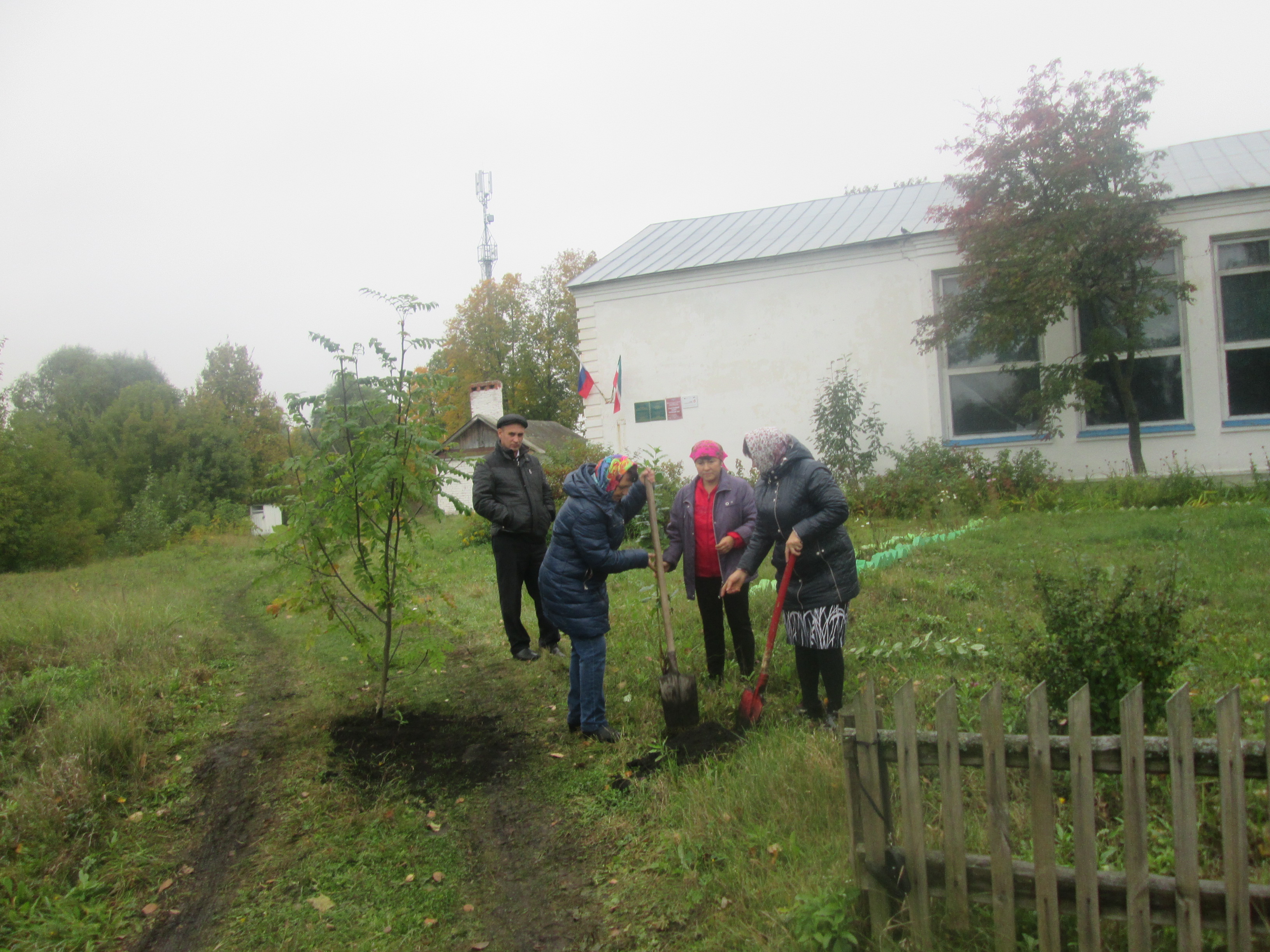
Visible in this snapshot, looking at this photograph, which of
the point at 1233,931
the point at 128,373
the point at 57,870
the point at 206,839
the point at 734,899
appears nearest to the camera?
the point at 1233,931

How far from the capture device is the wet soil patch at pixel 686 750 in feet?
14.5

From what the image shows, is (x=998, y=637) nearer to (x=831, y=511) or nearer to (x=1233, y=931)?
(x=831, y=511)

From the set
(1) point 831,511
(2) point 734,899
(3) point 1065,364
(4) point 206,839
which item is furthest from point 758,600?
→ (3) point 1065,364

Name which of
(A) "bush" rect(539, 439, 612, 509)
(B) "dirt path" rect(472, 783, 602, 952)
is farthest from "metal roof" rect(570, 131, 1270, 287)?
(B) "dirt path" rect(472, 783, 602, 952)

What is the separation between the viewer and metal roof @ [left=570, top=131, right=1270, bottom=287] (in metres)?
13.4

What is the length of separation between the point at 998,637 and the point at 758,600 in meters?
2.03

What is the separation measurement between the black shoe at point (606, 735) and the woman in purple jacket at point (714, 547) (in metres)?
0.87

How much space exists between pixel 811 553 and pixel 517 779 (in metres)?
2.13

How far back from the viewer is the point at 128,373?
2061 inches

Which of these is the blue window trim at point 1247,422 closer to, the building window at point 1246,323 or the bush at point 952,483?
the building window at point 1246,323

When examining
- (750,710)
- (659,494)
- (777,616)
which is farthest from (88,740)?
→ (659,494)

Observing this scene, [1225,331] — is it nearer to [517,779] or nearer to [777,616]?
[777,616]

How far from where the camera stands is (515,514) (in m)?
6.47

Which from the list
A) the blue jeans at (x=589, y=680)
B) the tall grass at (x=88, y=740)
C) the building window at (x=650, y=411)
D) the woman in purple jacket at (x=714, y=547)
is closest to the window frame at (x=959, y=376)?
the building window at (x=650, y=411)
